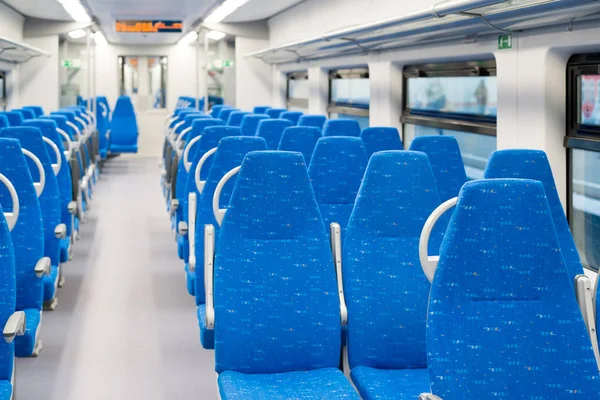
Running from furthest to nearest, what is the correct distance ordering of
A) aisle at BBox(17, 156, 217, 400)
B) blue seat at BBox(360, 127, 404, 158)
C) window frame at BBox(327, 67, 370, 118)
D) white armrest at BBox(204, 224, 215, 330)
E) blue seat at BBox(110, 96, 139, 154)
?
blue seat at BBox(110, 96, 139, 154), window frame at BBox(327, 67, 370, 118), blue seat at BBox(360, 127, 404, 158), aisle at BBox(17, 156, 217, 400), white armrest at BBox(204, 224, 215, 330)

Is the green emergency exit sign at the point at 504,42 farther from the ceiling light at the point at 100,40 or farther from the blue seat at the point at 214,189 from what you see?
the ceiling light at the point at 100,40

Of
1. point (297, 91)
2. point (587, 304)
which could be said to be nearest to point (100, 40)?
point (297, 91)

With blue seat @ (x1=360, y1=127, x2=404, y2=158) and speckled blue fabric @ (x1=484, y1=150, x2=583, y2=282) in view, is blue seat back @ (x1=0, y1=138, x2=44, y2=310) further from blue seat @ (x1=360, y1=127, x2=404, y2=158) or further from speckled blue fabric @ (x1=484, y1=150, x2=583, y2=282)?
blue seat @ (x1=360, y1=127, x2=404, y2=158)

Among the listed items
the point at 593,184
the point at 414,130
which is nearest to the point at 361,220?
the point at 593,184

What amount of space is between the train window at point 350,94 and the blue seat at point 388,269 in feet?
23.2

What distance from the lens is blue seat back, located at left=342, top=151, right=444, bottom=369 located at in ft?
10.5

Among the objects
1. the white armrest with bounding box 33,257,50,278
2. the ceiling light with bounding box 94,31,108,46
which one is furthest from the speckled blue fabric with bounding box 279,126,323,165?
the ceiling light with bounding box 94,31,108,46

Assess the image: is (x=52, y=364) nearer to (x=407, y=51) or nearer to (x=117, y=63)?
(x=407, y=51)

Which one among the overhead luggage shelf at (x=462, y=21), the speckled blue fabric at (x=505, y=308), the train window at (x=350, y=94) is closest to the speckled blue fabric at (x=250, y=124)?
the overhead luggage shelf at (x=462, y=21)

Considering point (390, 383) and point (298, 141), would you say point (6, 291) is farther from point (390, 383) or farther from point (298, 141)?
point (298, 141)

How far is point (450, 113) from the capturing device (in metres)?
7.61

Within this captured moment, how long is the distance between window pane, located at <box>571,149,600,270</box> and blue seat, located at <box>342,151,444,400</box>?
2.26m

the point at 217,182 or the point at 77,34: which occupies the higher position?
the point at 77,34

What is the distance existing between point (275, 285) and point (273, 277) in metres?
0.03
